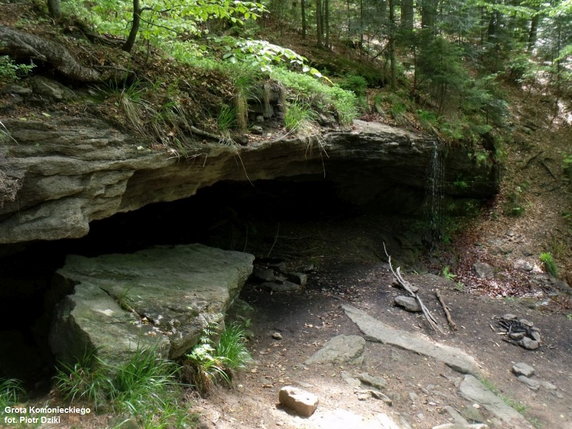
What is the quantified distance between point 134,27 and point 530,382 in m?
7.41

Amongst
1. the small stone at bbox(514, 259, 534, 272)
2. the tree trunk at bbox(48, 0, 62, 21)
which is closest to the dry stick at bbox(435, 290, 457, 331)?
the small stone at bbox(514, 259, 534, 272)

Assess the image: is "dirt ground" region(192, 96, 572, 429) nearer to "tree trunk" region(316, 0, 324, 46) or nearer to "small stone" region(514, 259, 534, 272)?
"small stone" region(514, 259, 534, 272)

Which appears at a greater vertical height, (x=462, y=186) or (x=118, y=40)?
(x=118, y=40)

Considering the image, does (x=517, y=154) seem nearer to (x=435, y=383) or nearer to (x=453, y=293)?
(x=453, y=293)

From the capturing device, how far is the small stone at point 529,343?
7.08 meters

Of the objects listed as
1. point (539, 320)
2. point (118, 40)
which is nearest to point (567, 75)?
point (539, 320)

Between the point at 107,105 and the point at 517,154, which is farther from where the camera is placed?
the point at 517,154

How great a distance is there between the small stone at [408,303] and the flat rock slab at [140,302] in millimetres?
3159

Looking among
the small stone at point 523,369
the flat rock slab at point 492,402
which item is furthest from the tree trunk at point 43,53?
the small stone at point 523,369

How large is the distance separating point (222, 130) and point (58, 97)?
6.88 feet

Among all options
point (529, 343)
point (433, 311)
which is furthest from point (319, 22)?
point (529, 343)

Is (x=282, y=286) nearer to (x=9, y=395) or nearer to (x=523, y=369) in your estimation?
(x=523, y=369)

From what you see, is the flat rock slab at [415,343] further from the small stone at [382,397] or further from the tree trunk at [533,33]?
the tree trunk at [533,33]

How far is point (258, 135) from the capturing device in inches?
257
